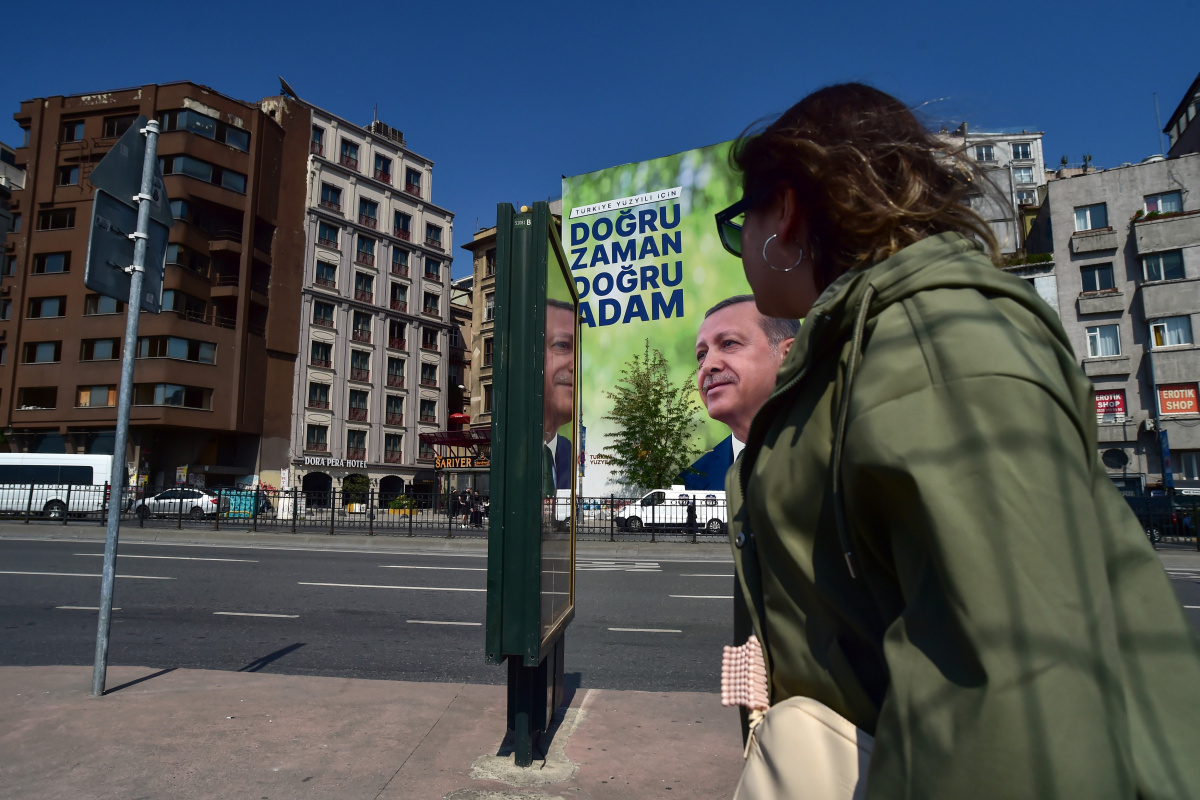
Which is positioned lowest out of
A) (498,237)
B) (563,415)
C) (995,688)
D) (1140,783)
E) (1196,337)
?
(1140,783)

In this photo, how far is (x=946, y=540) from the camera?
2.33 ft

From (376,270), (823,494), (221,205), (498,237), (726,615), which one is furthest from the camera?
(376,270)

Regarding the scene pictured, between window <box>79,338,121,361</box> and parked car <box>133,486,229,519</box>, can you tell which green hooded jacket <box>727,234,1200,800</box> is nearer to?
parked car <box>133,486,229,519</box>

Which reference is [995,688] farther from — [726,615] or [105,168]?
[726,615]

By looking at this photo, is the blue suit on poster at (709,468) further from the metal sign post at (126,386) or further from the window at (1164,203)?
the metal sign post at (126,386)

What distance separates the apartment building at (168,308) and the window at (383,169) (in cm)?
853

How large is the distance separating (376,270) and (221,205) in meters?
10.5

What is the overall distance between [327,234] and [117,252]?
46.9 m

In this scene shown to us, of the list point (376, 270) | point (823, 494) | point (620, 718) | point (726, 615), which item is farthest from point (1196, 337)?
point (376, 270)

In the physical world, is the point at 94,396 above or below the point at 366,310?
below

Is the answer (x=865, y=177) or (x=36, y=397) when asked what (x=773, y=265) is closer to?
(x=865, y=177)

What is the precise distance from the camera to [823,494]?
937 millimetres

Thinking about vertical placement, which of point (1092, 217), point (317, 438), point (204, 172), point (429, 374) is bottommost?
point (317, 438)

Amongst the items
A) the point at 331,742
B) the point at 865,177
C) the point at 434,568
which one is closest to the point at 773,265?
the point at 865,177
